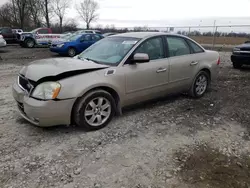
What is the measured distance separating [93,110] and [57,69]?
33.0 inches

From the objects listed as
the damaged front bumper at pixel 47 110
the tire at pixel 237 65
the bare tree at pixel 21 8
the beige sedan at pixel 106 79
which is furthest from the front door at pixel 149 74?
the bare tree at pixel 21 8

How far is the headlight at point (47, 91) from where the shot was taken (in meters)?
3.29

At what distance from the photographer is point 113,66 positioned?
12.8ft

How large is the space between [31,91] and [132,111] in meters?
1.96

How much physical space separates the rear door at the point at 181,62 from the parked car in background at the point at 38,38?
1454cm

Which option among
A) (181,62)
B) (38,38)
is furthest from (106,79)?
(38,38)

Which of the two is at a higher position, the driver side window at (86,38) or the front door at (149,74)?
the driver side window at (86,38)

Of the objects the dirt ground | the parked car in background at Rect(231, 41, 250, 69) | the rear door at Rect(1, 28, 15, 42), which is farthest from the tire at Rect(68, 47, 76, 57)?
the rear door at Rect(1, 28, 15, 42)

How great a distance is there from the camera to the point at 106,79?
3.73m

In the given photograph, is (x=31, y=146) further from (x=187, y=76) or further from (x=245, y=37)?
(x=245, y=37)

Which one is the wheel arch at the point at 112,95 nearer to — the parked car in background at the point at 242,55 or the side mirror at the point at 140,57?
the side mirror at the point at 140,57

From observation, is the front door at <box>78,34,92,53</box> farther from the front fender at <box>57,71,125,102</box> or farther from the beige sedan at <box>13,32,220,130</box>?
the front fender at <box>57,71,125,102</box>

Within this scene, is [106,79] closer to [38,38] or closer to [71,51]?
[71,51]

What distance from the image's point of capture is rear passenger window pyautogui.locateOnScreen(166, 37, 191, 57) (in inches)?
188
